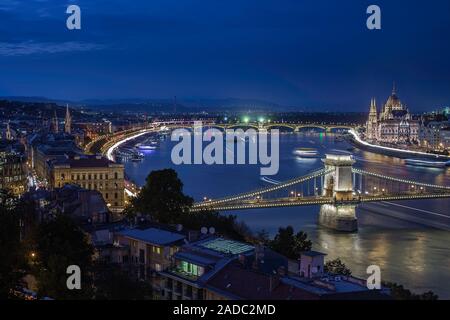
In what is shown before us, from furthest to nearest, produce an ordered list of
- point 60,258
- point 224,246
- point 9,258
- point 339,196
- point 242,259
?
point 339,196 < point 224,246 < point 9,258 < point 60,258 < point 242,259

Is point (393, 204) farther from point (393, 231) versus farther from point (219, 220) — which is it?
point (219, 220)

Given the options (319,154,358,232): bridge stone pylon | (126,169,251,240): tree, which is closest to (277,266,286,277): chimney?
(126,169,251,240): tree

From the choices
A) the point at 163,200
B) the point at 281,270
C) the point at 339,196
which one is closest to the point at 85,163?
the point at 163,200

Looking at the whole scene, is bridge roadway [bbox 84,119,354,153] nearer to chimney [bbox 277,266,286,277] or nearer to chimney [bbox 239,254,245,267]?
chimney [bbox 239,254,245,267]

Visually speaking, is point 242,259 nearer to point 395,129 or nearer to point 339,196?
point 339,196

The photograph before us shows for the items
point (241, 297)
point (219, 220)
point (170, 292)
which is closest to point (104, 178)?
point (219, 220)

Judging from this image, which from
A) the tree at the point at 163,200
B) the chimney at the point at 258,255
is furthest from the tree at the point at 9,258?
the tree at the point at 163,200
